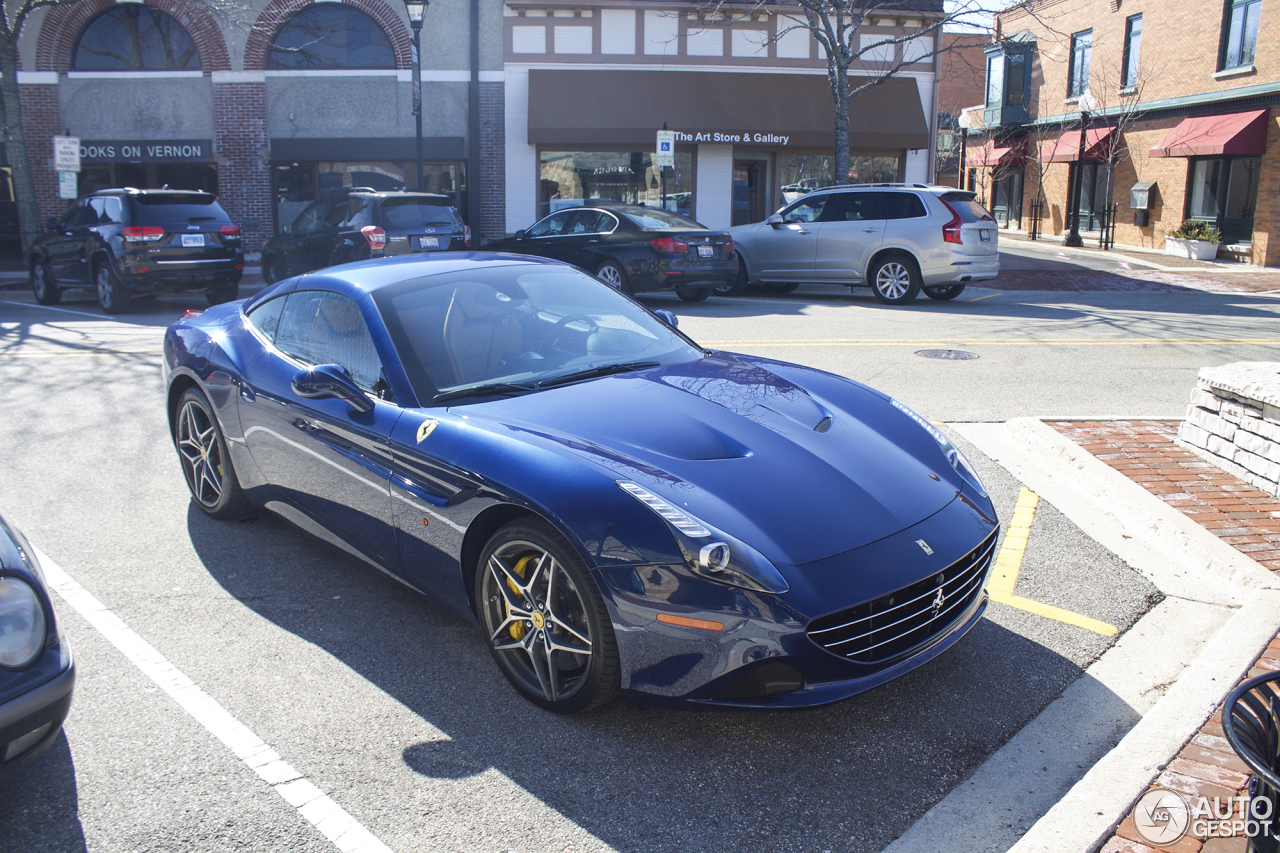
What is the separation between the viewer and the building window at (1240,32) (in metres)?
23.5

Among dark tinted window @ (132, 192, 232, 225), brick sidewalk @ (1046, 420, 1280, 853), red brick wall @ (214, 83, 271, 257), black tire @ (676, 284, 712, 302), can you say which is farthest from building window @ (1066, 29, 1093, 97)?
brick sidewalk @ (1046, 420, 1280, 853)

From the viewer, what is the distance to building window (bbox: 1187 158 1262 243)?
24.2m

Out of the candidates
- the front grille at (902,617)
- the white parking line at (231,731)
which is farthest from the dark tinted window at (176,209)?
the front grille at (902,617)

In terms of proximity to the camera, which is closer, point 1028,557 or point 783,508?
point 783,508

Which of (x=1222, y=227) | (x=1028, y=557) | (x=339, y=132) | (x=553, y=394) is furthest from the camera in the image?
(x=1222, y=227)

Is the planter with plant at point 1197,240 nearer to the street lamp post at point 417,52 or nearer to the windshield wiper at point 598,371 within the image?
the street lamp post at point 417,52

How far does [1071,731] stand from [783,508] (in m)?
1.19

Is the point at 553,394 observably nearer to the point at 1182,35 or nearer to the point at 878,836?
the point at 878,836

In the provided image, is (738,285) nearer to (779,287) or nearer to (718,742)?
(779,287)

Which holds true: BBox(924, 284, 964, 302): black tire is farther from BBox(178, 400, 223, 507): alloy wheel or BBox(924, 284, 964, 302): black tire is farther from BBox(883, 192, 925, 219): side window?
BBox(178, 400, 223, 507): alloy wheel

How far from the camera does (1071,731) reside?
10.3ft

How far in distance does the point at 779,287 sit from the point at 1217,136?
14.2 metres

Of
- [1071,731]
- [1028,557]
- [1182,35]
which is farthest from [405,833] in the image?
[1182,35]

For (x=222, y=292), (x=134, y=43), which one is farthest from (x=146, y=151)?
(x=222, y=292)
